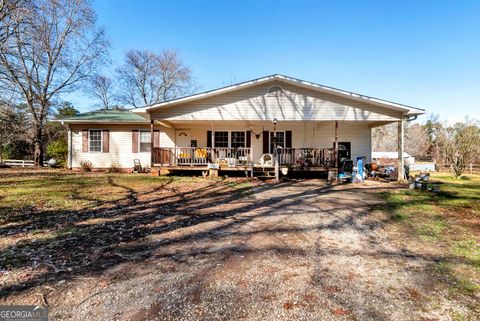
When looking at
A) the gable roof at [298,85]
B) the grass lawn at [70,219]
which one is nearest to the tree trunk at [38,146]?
the grass lawn at [70,219]

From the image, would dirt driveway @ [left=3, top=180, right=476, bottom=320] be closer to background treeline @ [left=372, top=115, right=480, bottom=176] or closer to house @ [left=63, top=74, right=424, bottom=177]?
house @ [left=63, top=74, right=424, bottom=177]

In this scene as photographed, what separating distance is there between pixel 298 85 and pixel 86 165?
13.3 metres

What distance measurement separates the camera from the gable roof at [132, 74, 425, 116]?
1149cm

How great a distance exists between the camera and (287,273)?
3.14 meters

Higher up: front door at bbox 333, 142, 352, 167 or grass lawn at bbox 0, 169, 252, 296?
front door at bbox 333, 142, 352, 167

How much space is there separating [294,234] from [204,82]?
1439 inches

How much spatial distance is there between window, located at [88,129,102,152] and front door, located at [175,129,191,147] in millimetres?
4887

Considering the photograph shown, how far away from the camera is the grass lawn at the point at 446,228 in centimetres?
320

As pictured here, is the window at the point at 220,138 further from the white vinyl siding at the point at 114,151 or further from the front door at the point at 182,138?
the white vinyl siding at the point at 114,151

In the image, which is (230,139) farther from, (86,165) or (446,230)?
(446,230)

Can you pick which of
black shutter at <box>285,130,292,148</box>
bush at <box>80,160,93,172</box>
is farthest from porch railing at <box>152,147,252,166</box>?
bush at <box>80,160,93,172</box>

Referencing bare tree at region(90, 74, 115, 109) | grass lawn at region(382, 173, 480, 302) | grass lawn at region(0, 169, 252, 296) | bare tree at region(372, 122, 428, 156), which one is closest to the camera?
grass lawn at region(382, 173, 480, 302)

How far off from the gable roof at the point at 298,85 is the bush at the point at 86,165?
6.20m

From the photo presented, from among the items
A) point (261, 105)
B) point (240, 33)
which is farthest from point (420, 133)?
point (261, 105)
